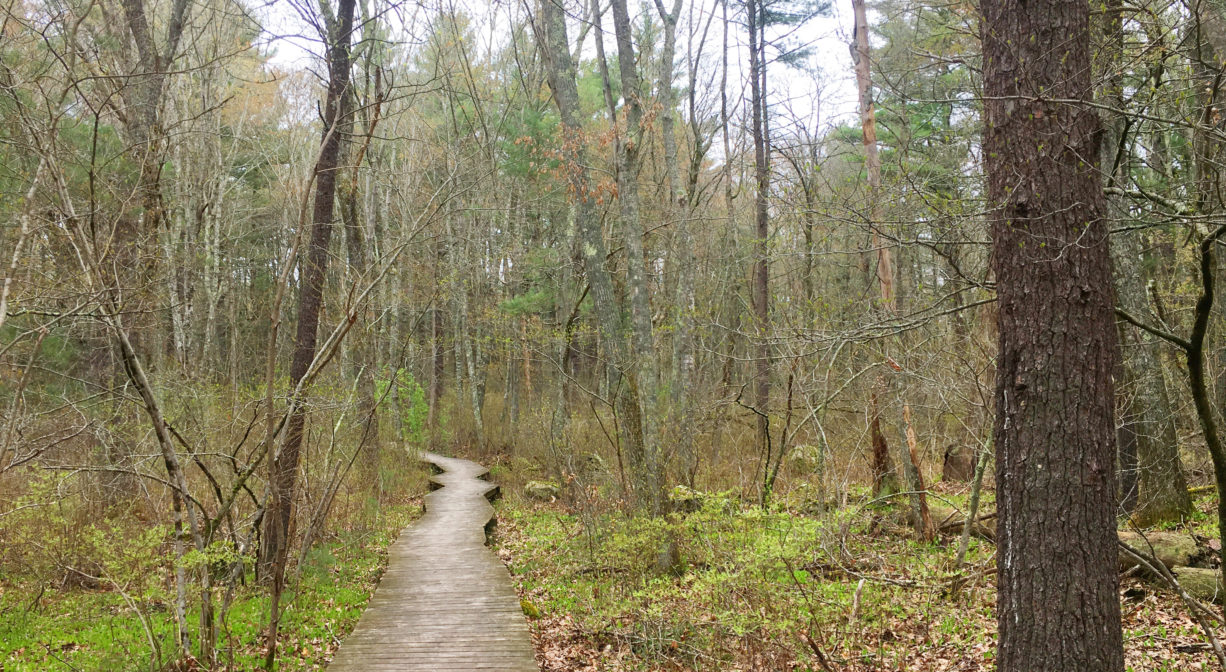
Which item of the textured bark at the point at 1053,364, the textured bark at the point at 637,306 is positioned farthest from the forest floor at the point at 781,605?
the textured bark at the point at 1053,364

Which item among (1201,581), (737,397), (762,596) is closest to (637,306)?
(737,397)

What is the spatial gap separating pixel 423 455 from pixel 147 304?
1145cm

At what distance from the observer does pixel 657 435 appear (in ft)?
26.1

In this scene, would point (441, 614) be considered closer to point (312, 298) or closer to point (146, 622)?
point (146, 622)

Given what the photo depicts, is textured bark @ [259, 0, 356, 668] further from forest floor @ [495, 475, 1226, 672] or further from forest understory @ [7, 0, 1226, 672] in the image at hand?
forest floor @ [495, 475, 1226, 672]

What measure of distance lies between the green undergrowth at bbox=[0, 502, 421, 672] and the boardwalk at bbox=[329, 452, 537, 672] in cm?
41

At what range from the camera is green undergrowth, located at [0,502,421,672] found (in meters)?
5.74

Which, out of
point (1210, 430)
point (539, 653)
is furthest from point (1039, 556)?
point (539, 653)

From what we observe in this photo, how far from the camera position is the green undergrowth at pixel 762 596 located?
5594mm

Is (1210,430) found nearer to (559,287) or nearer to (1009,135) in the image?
(1009,135)

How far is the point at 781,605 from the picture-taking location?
572 centimetres

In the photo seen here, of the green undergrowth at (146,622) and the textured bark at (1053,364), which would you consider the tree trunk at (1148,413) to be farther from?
the green undergrowth at (146,622)

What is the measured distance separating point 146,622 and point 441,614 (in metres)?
2.70

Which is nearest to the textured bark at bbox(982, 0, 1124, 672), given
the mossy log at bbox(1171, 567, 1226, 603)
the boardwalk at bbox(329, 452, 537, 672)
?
the mossy log at bbox(1171, 567, 1226, 603)
